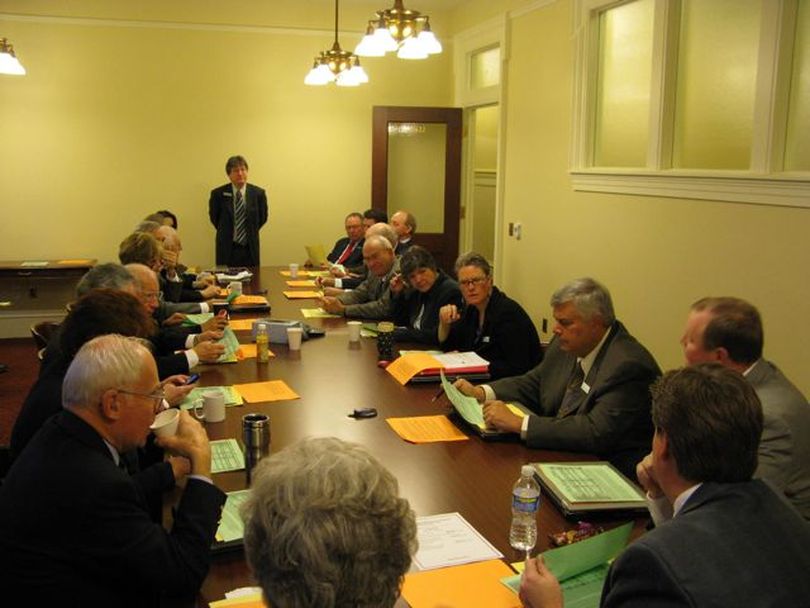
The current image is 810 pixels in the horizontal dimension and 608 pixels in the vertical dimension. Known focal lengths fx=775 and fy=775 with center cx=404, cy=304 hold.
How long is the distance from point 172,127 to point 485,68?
3.21 meters

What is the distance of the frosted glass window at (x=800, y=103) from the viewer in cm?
361

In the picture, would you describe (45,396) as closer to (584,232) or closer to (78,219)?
(584,232)

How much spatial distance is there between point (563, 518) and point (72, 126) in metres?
7.13

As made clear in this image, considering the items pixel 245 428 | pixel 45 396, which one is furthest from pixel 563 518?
pixel 45 396

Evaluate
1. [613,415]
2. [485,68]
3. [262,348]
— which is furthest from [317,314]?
Result: [485,68]

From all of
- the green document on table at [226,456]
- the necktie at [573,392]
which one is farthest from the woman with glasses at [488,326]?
the green document on table at [226,456]

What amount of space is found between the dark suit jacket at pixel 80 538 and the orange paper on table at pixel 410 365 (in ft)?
5.34

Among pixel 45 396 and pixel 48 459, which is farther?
pixel 45 396

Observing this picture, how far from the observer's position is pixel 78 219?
776 cm

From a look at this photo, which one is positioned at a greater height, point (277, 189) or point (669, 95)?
point (669, 95)

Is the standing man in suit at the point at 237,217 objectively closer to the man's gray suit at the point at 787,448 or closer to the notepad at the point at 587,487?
the notepad at the point at 587,487

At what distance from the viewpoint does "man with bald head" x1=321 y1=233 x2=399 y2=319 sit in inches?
185

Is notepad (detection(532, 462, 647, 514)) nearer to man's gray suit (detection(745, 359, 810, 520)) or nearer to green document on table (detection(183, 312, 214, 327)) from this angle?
man's gray suit (detection(745, 359, 810, 520))

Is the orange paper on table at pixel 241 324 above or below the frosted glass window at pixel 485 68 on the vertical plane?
below
